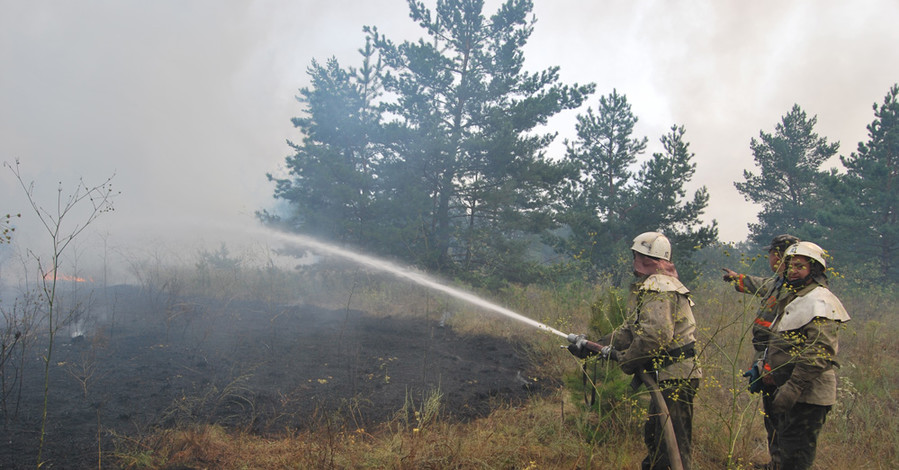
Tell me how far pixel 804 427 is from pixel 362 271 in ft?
43.8

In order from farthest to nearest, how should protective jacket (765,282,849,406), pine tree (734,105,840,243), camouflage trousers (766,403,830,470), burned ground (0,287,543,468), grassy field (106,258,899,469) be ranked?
pine tree (734,105,840,243) < burned ground (0,287,543,468) < grassy field (106,258,899,469) < camouflage trousers (766,403,830,470) < protective jacket (765,282,849,406)

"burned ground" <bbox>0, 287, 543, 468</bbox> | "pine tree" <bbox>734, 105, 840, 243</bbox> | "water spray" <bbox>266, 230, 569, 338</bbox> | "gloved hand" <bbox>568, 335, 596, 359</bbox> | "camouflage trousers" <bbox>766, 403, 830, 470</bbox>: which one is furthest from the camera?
"pine tree" <bbox>734, 105, 840, 243</bbox>

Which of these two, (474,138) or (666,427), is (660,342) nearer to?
(666,427)

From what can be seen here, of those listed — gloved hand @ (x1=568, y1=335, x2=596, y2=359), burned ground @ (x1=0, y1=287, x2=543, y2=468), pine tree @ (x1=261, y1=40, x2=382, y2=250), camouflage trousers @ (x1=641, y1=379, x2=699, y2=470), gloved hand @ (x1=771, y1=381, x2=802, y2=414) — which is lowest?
burned ground @ (x1=0, y1=287, x2=543, y2=468)

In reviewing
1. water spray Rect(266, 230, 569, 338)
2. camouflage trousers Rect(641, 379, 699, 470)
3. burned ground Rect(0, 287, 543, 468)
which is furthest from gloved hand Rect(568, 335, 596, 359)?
water spray Rect(266, 230, 569, 338)

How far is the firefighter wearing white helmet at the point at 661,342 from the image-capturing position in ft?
10.3

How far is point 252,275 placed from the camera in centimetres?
1506

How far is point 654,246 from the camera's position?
11.4 feet

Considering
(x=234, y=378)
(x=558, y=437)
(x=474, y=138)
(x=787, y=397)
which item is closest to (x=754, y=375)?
(x=787, y=397)

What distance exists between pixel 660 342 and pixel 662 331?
0.10 m

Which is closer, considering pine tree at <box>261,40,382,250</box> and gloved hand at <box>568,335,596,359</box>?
gloved hand at <box>568,335,596,359</box>

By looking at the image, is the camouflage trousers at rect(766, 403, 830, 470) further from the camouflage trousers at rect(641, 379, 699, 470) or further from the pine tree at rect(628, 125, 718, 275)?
the pine tree at rect(628, 125, 718, 275)

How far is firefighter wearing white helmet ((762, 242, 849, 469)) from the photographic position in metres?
2.99

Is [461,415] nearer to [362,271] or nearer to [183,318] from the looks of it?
[183,318]
